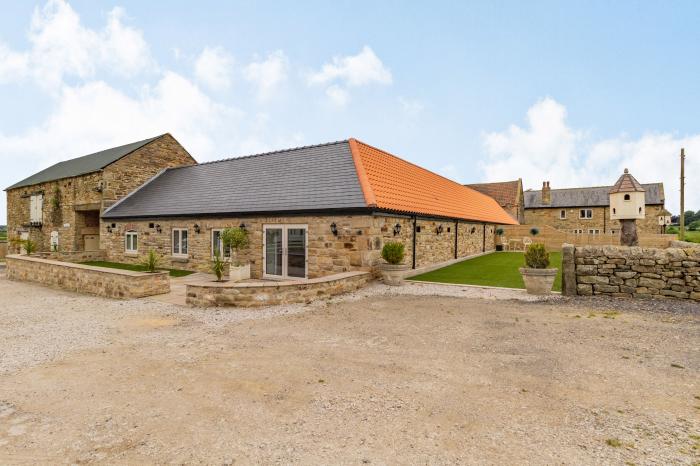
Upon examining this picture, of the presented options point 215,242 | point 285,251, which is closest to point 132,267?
point 215,242

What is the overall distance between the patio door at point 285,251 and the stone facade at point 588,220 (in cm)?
3833

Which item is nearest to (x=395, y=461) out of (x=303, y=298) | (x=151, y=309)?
(x=303, y=298)

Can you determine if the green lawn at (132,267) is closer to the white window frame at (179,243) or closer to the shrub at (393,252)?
the white window frame at (179,243)

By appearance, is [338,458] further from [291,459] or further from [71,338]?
[71,338]

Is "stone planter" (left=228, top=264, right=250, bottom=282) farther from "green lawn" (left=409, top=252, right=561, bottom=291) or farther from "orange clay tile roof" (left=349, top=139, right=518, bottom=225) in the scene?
"green lawn" (left=409, top=252, right=561, bottom=291)

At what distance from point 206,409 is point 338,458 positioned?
180 cm

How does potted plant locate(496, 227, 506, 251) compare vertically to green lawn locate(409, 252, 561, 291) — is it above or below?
above

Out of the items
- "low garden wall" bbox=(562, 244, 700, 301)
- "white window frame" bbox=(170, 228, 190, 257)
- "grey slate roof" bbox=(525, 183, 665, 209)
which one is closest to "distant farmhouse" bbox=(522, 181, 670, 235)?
"grey slate roof" bbox=(525, 183, 665, 209)

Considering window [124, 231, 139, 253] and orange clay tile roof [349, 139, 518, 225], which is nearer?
orange clay tile roof [349, 139, 518, 225]

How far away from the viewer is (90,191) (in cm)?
2289

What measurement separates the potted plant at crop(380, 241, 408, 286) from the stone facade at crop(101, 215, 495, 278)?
0.44 meters

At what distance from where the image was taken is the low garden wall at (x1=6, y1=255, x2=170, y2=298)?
11.0m

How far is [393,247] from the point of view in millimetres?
12133

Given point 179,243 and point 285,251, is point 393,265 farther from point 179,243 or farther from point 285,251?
point 179,243
